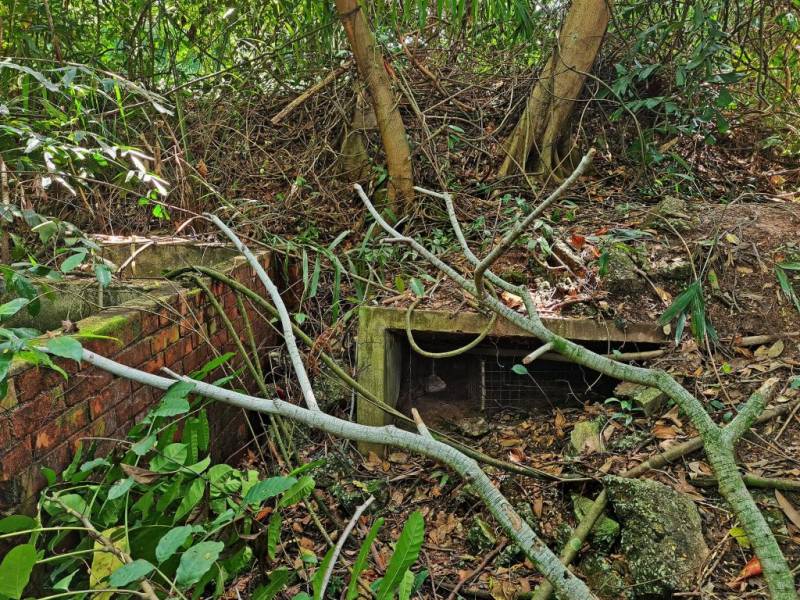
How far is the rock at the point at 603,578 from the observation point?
2.18 meters

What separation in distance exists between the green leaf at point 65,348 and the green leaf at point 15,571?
0.43 metres

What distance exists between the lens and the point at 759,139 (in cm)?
470

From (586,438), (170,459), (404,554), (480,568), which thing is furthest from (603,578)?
(170,459)

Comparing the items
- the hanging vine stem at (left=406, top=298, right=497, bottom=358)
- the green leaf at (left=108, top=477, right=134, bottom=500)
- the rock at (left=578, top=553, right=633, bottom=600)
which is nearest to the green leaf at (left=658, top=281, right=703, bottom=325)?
the hanging vine stem at (left=406, top=298, right=497, bottom=358)

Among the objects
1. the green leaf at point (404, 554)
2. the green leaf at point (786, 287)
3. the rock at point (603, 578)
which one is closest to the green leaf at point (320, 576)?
the green leaf at point (404, 554)

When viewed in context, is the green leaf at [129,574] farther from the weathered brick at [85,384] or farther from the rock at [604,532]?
the rock at [604,532]

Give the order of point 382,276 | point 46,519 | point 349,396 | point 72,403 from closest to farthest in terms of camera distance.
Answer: point 46,519 → point 72,403 → point 349,396 → point 382,276

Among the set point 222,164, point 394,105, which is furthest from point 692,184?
point 222,164

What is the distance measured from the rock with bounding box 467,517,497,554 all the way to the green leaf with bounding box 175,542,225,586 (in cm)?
157

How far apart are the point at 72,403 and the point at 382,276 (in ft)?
7.02

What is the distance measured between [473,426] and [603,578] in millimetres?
1288

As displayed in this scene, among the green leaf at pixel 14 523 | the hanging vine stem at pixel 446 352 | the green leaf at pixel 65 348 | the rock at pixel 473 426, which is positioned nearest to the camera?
the green leaf at pixel 65 348

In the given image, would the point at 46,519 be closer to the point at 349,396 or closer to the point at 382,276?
the point at 349,396

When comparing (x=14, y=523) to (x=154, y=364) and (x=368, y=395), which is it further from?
(x=368, y=395)
